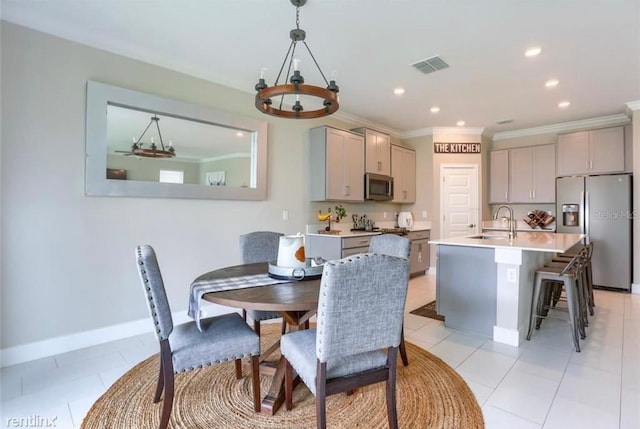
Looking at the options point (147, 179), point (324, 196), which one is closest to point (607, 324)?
point (324, 196)

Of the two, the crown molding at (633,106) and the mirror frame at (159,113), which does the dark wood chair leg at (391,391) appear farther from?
the crown molding at (633,106)

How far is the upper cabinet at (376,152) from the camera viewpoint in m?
4.95

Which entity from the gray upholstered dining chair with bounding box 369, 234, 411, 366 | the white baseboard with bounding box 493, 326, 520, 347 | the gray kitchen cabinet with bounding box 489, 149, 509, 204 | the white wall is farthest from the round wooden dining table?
the gray kitchen cabinet with bounding box 489, 149, 509, 204

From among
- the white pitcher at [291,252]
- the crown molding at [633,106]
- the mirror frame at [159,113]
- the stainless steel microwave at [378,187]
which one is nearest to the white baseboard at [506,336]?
the white pitcher at [291,252]

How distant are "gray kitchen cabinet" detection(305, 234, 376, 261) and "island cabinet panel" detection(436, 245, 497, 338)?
1.24m

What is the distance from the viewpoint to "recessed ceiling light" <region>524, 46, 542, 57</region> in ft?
9.50

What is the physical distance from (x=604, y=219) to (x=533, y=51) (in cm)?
318

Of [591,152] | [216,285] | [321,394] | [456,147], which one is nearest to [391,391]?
[321,394]

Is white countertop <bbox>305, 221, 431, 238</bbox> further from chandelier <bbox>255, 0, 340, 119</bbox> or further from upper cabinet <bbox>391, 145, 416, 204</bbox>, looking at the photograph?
chandelier <bbox>255, 0, 340, 119</bbox>

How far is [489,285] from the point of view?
2916mm

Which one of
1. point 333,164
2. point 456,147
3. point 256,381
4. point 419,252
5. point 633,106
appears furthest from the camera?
point 456,147

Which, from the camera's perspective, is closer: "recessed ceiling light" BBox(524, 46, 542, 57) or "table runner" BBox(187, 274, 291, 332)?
"table runner" BBox(187, 274, 291, 332)

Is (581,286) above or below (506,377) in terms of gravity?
above

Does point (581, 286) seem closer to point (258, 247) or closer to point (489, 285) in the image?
point (489, 285)
